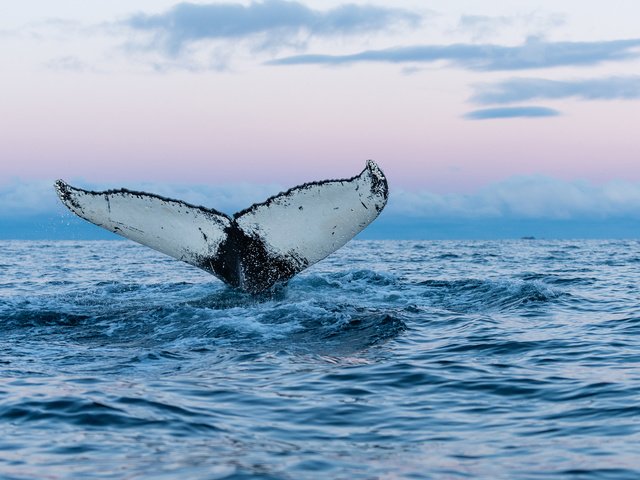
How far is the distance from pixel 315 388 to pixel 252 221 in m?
3.76

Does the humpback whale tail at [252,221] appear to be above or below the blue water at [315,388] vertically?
above

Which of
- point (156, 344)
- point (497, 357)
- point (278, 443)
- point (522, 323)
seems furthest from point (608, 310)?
point (278, 443)

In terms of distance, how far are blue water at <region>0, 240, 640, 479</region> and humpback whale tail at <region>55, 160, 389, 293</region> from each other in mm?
890

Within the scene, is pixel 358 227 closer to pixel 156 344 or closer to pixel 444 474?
pixel 156 344

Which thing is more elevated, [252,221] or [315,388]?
[252,221]

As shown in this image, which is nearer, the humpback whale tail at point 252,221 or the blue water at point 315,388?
the blue water at point 315,388

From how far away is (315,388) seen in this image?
25.2ft

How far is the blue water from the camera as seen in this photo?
18.2ft

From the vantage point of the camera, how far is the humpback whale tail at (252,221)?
10281mm

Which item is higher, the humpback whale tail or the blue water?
the humpback whale tail

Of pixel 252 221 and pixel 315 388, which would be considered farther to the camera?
pixel 252 221

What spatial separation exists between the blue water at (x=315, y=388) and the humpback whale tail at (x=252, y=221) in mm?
890

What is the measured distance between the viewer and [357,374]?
831 centimetres

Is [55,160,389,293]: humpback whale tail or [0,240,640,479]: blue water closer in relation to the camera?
[0,240,640,479]: blue water
